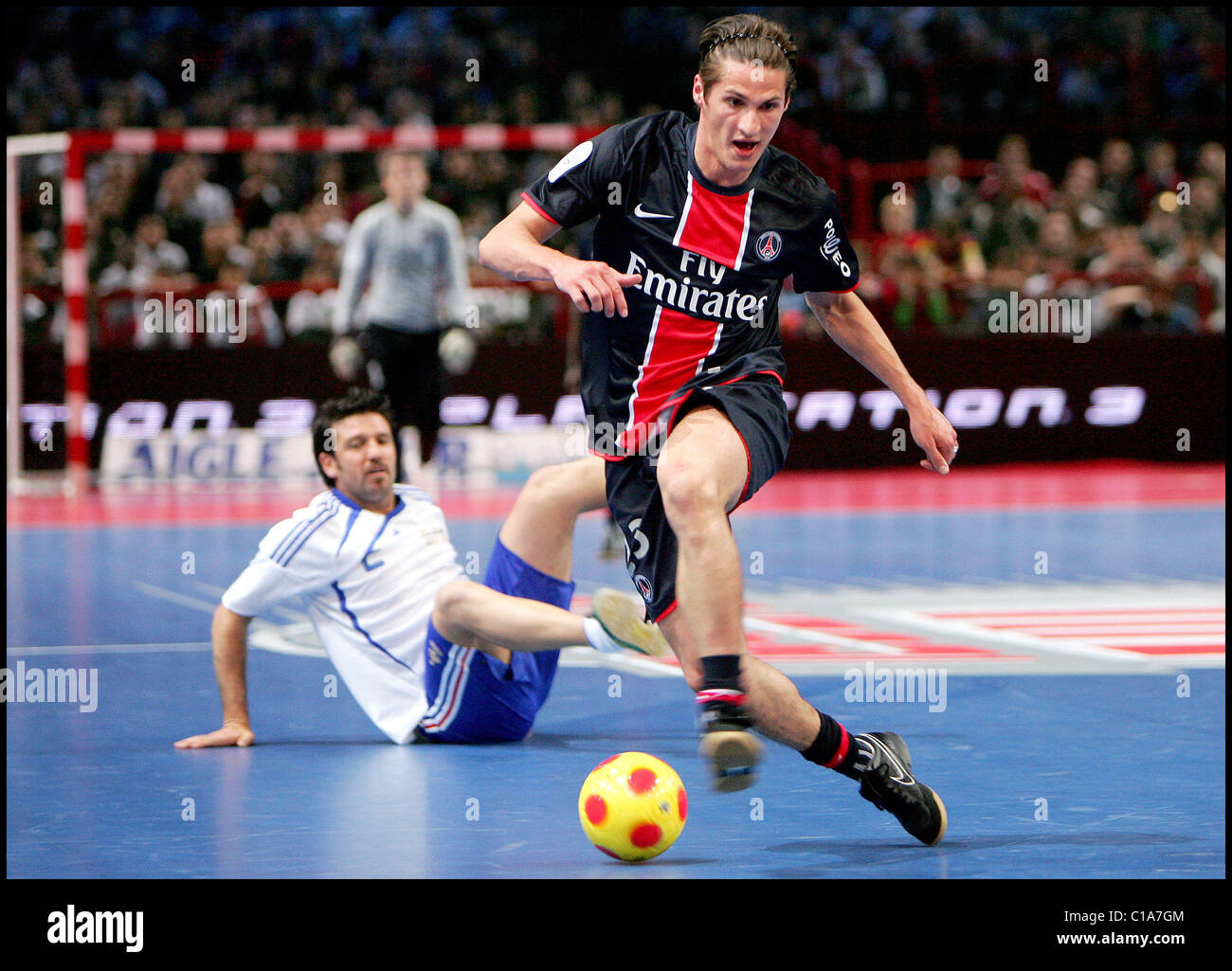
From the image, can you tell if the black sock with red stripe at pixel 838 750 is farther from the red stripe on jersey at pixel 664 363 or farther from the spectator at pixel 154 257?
the spectator at pixel 154 257

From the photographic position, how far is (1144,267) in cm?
1642

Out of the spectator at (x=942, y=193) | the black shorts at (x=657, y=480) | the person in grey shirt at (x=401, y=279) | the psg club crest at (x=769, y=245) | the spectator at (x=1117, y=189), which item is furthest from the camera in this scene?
the spectator at (x=1117, y=189)

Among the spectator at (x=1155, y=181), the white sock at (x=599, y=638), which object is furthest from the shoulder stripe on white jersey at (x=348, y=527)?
the spectator at (x=1155, y=181)

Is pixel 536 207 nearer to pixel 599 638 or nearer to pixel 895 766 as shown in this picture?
pixel 599 638

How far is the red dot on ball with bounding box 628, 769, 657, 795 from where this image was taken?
154 inches

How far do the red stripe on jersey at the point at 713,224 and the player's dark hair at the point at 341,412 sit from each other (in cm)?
162

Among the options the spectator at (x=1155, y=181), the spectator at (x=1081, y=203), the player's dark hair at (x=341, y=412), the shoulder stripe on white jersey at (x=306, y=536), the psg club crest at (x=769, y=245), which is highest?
the spectator at (x=1155, y=181)

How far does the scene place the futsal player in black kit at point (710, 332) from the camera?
4.00 m

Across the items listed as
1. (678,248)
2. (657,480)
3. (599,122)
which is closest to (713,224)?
(678,248)

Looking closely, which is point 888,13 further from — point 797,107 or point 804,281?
point 804,281

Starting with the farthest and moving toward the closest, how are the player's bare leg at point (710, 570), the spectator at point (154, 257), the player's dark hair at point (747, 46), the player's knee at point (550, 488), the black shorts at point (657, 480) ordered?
the spectator at point (154, 257) → the player's knee at point (550, 488) → the black shorts at point (657, 480) → the player's dark hair at point (747, 46) → the player's bare leg at point (710, 570)

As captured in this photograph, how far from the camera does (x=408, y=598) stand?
544 centimetres

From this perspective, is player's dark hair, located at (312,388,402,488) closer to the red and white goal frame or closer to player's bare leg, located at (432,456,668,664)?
player's bare leg, located at (432,456,668,664)

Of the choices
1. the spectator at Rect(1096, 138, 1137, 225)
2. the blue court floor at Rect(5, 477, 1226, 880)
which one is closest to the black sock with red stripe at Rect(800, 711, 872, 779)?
the blue court floor at Rect(5, 477, 1226, 880)
